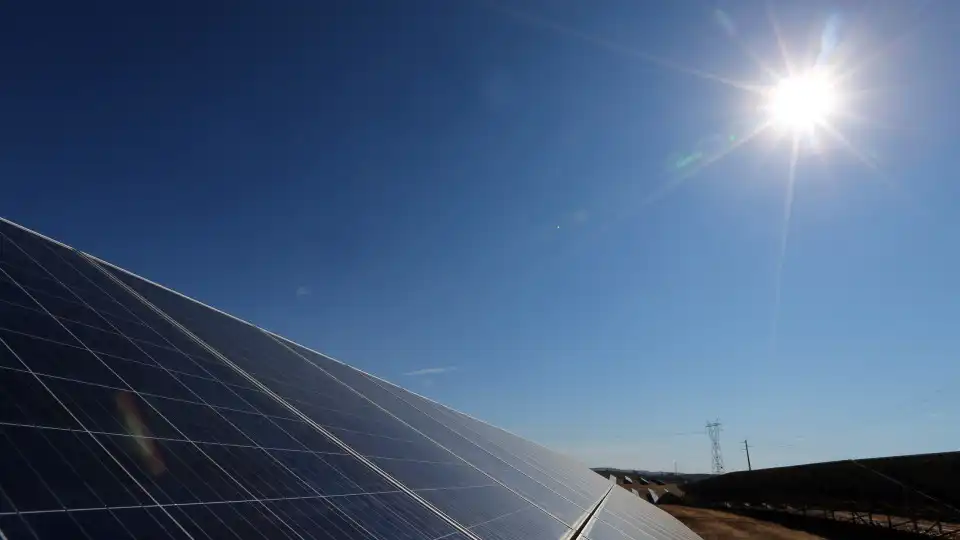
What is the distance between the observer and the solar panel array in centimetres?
588

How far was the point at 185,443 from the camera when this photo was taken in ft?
26.6

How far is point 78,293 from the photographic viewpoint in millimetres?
11695

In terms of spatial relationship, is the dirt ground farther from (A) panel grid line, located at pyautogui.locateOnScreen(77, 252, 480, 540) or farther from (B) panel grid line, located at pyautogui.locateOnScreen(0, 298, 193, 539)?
(B) panel grid line, located at pyautogui.locateOnScreen(0, 298, 193, 539)

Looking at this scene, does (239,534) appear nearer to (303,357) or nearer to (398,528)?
(398,528)

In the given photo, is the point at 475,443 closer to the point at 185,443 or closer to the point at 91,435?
the point at 185,443

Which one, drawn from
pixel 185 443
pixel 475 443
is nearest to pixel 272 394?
pixel 185 443

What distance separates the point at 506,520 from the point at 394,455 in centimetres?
354

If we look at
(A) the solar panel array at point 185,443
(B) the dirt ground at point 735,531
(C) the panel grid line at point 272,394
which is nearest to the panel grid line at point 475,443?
(A) the solar panel array at point 185,443

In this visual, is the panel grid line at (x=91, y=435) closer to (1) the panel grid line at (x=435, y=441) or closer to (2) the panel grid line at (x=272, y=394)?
(2) the panel grid line at (x=272, y=394)

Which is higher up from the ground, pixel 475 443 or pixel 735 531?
pixel 735 531

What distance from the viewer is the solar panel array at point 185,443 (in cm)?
588

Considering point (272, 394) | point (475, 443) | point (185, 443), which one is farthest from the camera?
point (475, 443)

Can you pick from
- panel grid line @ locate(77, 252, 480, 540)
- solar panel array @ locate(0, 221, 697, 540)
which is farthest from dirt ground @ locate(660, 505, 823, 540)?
panel grid line @ locate(77, 252, 480, 540)

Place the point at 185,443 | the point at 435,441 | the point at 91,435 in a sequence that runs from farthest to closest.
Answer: the point at 435,441 → the point at 185,443 → the point at 91,435
